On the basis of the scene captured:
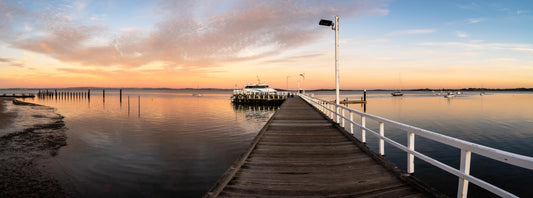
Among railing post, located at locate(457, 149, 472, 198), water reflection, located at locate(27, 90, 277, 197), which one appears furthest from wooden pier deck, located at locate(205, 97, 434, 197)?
water reflection, located at locate(27, 90, 277, 197)

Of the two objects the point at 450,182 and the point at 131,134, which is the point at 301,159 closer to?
the point at 450,182

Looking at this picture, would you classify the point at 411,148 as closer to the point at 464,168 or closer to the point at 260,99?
the point at 464,168

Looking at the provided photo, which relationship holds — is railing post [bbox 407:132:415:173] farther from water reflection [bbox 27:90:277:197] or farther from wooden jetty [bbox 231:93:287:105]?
wooden jetty [bbox 231:93:287:105]

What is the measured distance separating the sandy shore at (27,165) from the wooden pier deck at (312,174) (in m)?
6.47

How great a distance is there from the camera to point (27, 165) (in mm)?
9852

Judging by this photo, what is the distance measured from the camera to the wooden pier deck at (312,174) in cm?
414

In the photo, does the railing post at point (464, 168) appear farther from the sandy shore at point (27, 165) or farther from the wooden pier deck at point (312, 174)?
the sandy shore at point (27, 165)

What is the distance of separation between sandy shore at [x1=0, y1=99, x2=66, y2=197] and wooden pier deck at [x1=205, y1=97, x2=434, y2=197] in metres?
6.47

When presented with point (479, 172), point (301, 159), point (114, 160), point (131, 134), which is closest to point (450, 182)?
point (479, 172)

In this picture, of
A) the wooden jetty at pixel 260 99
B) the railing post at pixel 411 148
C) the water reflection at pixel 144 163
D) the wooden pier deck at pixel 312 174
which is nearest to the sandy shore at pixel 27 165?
the water reflection at pixel 144 163

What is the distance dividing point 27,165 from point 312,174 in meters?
11.7

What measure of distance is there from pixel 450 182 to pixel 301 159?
24.8ft

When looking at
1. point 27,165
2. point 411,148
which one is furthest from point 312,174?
point 27,165

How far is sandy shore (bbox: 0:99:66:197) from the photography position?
25.1 feet
